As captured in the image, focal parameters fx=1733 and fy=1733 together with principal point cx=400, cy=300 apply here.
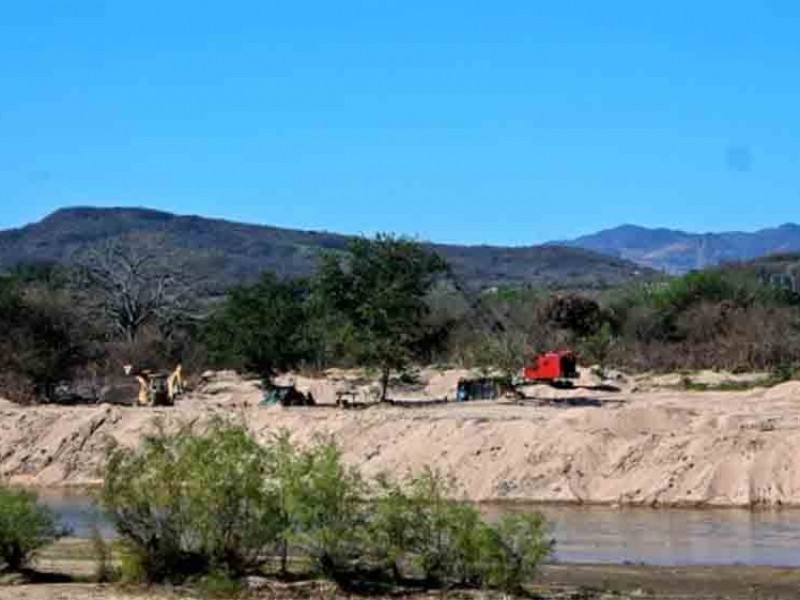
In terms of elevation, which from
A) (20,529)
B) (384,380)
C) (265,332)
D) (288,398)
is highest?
(265,332)

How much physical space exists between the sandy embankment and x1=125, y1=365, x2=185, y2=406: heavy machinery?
3413 millimetres

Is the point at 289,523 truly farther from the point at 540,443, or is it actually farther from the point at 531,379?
the point at 531,379

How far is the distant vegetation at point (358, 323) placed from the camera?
54531 mm

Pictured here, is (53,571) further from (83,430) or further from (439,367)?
(439,367)

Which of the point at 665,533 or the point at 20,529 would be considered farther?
the point at 665,533

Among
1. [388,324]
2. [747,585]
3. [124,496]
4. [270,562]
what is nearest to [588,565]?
[747,585]

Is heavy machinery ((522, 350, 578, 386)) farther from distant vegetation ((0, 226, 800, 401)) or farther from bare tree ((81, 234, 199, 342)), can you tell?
bare tree ((81, 234, 199, 342))

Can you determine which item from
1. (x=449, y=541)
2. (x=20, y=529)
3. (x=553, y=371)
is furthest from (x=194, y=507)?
(x=553, y=371)

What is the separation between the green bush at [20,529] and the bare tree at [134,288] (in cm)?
5389

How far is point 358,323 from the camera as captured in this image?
5412 cm

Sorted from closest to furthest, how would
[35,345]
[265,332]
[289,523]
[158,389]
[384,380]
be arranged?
[289,523]
[384,380]
[158,389]
[265,332]
[35,345]

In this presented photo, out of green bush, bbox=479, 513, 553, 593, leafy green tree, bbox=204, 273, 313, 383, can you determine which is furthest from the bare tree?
green bush, bbox=479, 513, 553, 593

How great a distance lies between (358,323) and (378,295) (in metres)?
1.13

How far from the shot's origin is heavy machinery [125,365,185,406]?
183ft
